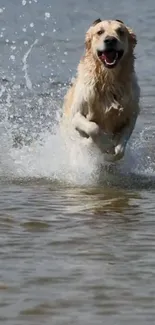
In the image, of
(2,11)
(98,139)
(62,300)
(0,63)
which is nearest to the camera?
(62,300)

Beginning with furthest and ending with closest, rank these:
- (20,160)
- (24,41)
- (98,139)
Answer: (24,41) → (20,160) → (98,139)

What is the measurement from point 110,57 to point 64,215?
1849 mm

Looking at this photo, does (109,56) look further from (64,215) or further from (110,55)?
(64,215)

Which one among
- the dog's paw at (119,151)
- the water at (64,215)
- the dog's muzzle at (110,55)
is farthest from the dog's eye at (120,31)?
the water at (64,215)

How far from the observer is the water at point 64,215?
4.43 m

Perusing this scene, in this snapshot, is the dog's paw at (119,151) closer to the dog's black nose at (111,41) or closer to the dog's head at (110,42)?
the dog's head at (110,42)

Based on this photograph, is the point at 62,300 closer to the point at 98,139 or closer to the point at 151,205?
the point at 151,205

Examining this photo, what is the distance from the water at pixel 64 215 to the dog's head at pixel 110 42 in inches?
35.7

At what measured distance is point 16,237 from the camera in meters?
5.77

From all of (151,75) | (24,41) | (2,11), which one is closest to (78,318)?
(151,75)

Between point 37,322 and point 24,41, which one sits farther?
point 24,41

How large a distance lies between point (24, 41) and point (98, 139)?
911cm

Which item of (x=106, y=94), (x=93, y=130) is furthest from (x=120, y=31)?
(x=93, y=130)

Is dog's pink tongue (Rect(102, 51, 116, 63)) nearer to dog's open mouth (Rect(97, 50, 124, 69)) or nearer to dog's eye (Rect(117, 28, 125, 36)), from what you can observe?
dog's open mouth (Rect(97, 50, 124, 69))
